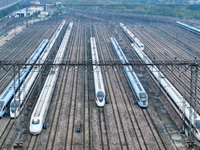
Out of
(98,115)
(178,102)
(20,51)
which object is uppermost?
(20,51)

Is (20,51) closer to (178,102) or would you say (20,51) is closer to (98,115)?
(98,115)

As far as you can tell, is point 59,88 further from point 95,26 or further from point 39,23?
point 39,23

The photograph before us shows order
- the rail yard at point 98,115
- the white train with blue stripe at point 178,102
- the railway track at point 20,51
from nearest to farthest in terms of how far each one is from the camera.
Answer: the rail yard at point 98,115, the white train with blue stripe at point 178,102, the railway track at point 20,51

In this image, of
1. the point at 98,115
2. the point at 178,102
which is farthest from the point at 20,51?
the point at 178,102

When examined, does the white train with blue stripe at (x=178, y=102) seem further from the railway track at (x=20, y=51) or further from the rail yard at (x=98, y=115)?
the railway track at (x=20, y=51)

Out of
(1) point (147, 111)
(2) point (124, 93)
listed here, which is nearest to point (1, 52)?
(2) point (124, 93)

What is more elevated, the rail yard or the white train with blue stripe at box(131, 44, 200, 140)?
the white train with blue stripe at box(131, 44, 200, 140)

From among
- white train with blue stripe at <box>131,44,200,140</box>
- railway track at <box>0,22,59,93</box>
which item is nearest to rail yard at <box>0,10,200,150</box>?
railway track at <box>0,22,59,93</box>

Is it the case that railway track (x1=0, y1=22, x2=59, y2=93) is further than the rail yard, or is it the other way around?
railway track (x1=0, y1=22, x2=59, y2=93)

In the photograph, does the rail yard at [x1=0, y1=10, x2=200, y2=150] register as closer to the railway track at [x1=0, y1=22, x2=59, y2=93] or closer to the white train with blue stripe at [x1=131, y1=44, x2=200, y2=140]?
the railway track at [x1=0, y1=22, x2=59, y2=93]

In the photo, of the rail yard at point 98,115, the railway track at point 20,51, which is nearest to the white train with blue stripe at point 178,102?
the rail yard at point 98,115

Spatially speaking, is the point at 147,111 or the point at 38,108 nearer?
the point at 38,108
